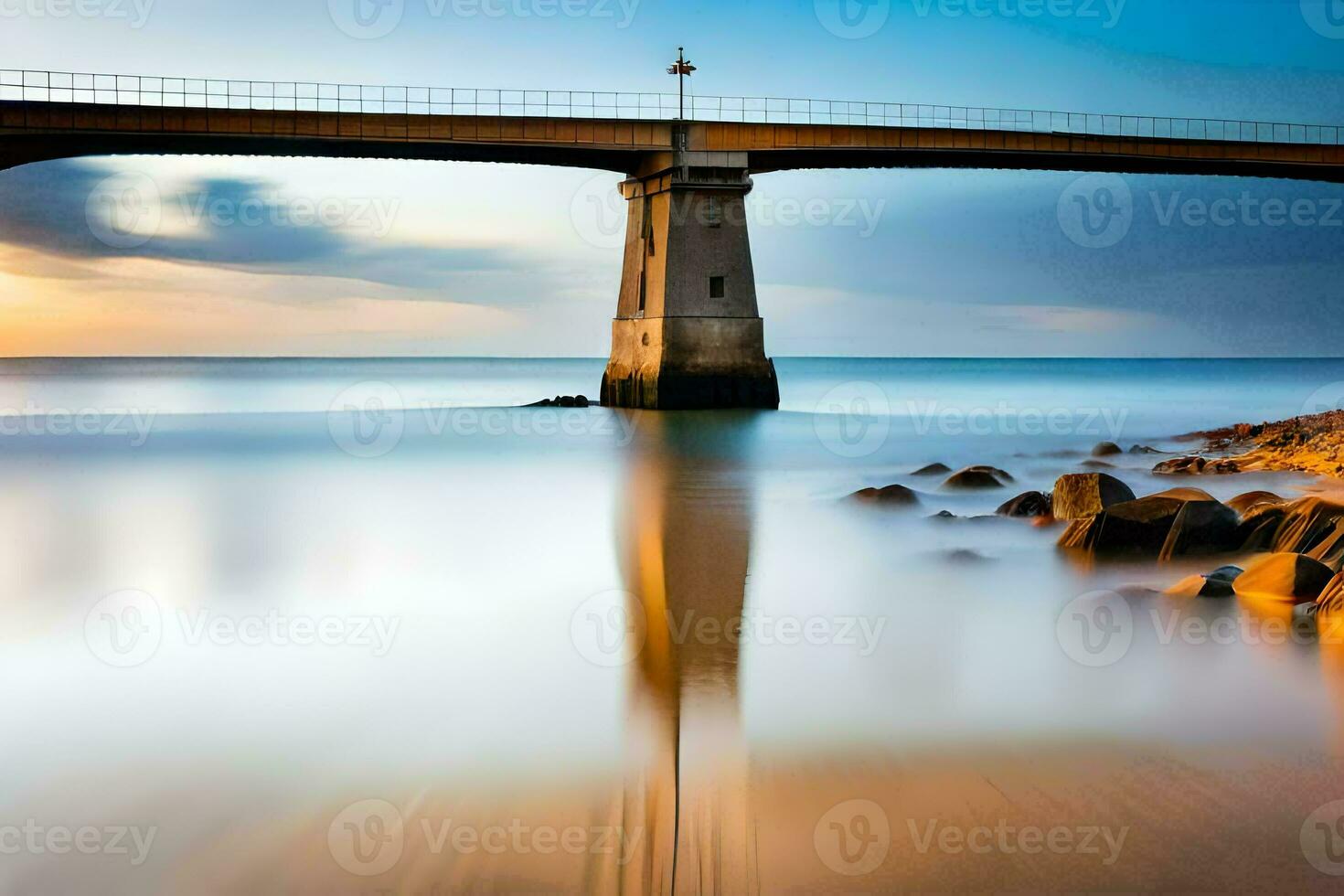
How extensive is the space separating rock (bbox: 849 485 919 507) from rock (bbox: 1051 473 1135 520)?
2.35 metres

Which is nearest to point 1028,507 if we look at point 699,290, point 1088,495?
point 1088,495

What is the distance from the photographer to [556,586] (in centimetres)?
1068

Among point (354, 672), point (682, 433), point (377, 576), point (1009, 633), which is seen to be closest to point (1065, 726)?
point (1009, 633)

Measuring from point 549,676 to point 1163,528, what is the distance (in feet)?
21.6

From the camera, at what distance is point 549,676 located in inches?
293

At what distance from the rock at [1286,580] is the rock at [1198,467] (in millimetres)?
10821

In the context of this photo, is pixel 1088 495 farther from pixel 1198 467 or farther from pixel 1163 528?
pixel 1198 467

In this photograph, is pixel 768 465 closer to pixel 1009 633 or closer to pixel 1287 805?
pixel 1009 633

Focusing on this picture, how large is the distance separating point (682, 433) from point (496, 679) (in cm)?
2277

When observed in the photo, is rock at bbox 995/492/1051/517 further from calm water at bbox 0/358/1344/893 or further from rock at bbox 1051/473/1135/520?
calm water at bbox 0/358/1344/893

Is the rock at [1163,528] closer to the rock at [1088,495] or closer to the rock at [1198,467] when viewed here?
the rock at [1088,495]

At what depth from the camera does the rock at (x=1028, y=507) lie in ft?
47.3

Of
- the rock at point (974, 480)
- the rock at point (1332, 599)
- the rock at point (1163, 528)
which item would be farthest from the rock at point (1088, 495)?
the rock at point (1332, 599)

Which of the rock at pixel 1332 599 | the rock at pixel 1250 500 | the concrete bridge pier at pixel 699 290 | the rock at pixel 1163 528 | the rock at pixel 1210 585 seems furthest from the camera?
the concrete bridge pier at pixel 699 290
